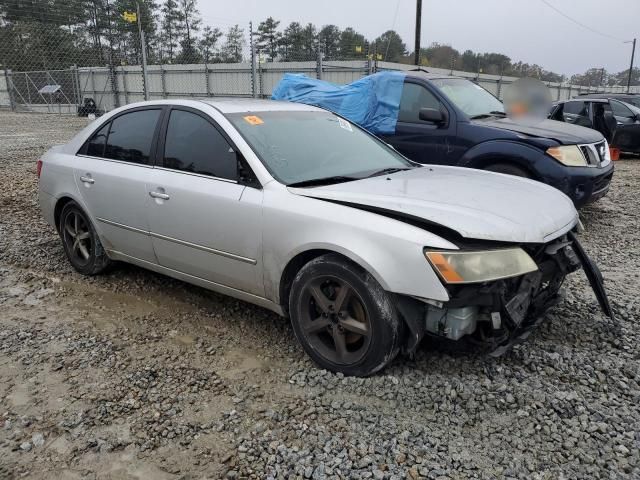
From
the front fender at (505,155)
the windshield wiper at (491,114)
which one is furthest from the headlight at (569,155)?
the windshield wiper at (491,114)

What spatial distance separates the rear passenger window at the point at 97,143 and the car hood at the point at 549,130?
412 cm

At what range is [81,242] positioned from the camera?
4.73 meters

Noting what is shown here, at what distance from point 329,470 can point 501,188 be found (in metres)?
2.06

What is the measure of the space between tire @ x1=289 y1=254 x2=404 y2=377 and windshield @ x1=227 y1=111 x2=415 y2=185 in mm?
668

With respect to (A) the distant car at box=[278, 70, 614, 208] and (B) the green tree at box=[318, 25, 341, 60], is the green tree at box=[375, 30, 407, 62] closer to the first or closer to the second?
(B) the green tree at box=[318, 25, 341, 60]

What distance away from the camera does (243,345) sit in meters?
3.52

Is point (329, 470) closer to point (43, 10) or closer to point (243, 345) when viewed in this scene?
point (243, 345)

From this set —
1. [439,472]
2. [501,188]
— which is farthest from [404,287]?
[501,188]

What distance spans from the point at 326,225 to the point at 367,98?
190 inches

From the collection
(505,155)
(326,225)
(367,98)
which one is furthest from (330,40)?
(326,225)

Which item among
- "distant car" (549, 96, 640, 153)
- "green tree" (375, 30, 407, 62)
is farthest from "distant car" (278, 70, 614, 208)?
"green tree" (375, 30, 407, 62)

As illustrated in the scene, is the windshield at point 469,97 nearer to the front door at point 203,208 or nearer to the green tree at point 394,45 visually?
the front door at point 203,208

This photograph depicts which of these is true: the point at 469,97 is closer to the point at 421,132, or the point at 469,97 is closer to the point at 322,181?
the point at 421,132

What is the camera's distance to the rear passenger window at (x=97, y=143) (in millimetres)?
4449
